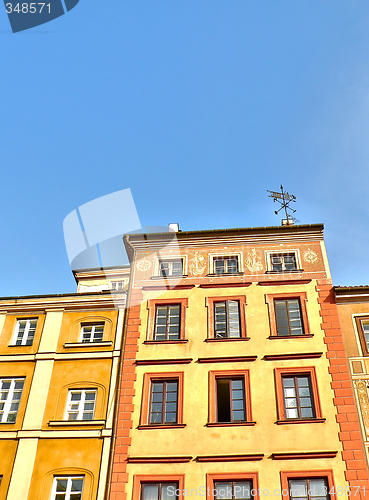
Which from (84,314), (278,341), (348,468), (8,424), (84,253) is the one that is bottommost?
(348,468)

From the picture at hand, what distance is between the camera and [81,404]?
24.0m

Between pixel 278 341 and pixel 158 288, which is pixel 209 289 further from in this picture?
pixel 278 341

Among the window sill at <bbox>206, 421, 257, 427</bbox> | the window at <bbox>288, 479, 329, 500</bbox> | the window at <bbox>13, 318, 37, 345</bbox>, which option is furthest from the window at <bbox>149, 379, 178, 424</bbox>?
the window at <bbox>13, 318, 37, 345</bbox>

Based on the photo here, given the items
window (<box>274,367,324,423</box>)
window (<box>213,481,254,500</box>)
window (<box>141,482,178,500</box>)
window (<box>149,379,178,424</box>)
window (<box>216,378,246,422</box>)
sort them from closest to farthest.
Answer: window (<box>213,481,254,500</box>), window (<box>141,482,178,500</box>), window (<box>274,367,324,423</box>), window (<box>216,378,246,422</box>), window (<box>149,379,178,424</box>)

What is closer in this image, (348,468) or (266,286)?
(348,468)

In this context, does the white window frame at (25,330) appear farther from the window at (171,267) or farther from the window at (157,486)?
the window at (157,486)

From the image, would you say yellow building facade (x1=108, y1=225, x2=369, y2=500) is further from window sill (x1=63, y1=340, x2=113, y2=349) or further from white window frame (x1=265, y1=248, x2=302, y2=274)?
window sill (x1=63, y1=340, x2=113, y2=349)

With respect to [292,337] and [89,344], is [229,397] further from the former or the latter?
[89,344]

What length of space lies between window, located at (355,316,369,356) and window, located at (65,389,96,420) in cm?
1245

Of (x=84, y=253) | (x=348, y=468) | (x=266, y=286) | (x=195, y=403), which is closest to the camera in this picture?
(x=348, y=468)

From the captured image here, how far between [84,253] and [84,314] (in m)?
7.10

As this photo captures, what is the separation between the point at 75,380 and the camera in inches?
967

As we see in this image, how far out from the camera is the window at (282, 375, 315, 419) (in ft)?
73.9

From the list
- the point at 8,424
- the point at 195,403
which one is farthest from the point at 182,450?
the point at 8,424
